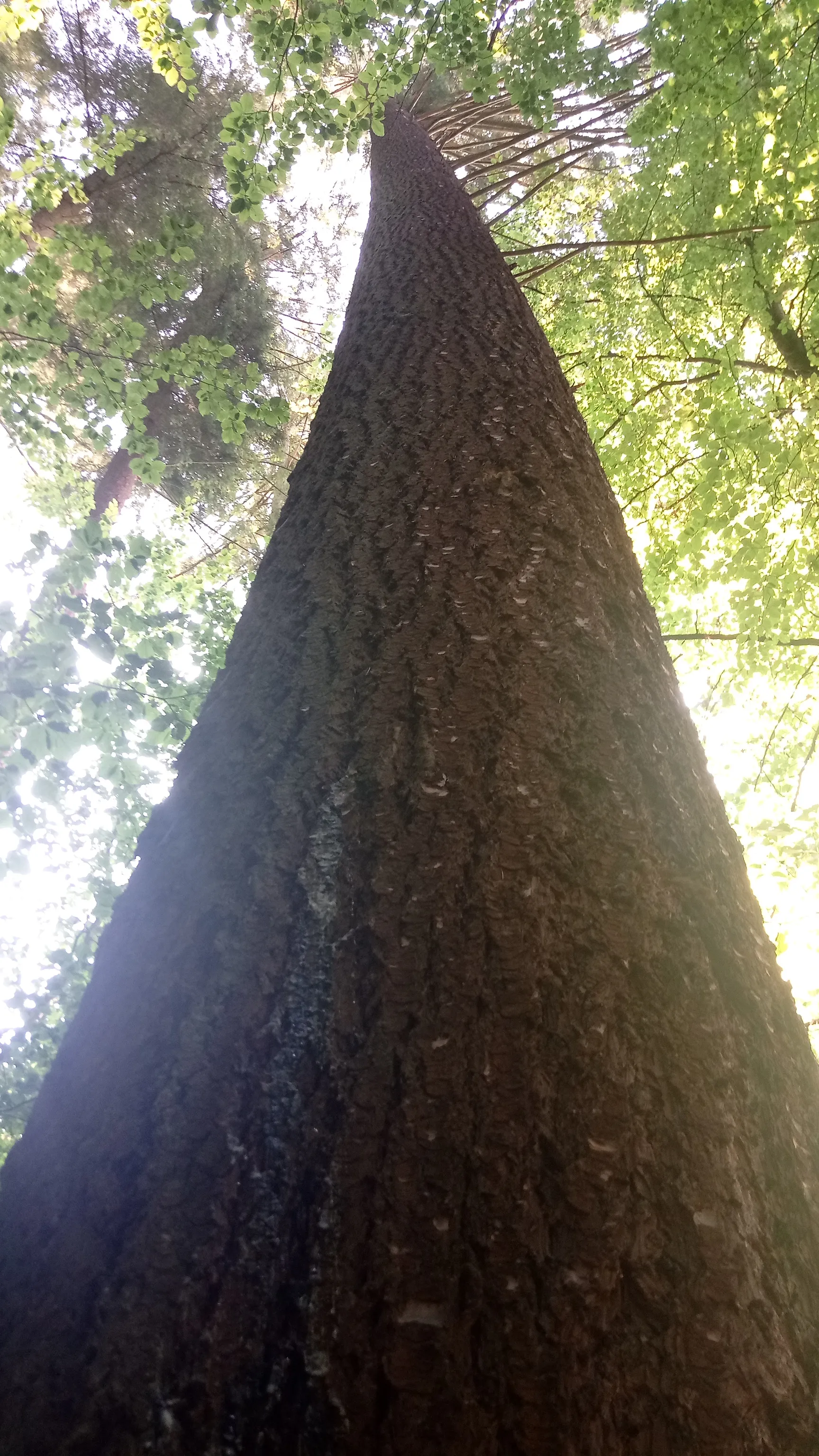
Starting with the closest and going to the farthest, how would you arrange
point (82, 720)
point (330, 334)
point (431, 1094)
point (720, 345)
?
point (431, 1094) → point (82, 720) → point (720, 345) → point (330, 334)

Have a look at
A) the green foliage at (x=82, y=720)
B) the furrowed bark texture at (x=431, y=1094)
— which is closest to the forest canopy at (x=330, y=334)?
the green foliage at (x=82, y=720)

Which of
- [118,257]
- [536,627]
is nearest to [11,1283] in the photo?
[536,627]

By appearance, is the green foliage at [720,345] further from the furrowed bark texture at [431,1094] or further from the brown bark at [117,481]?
the brown bark at [117,481]

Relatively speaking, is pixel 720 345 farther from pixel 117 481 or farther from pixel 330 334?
pixel 117 481

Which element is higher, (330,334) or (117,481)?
(330,334)

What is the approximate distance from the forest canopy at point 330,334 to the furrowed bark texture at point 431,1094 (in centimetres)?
256

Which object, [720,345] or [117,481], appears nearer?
[720,345]

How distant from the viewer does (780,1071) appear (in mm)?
A: 1064

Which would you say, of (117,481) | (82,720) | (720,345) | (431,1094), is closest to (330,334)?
(117,481)

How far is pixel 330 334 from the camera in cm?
909

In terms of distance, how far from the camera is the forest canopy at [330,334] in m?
4.07

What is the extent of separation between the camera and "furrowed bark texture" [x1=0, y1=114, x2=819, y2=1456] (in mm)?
746

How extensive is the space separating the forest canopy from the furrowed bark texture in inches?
101

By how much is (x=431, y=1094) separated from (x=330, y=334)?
383 inches
